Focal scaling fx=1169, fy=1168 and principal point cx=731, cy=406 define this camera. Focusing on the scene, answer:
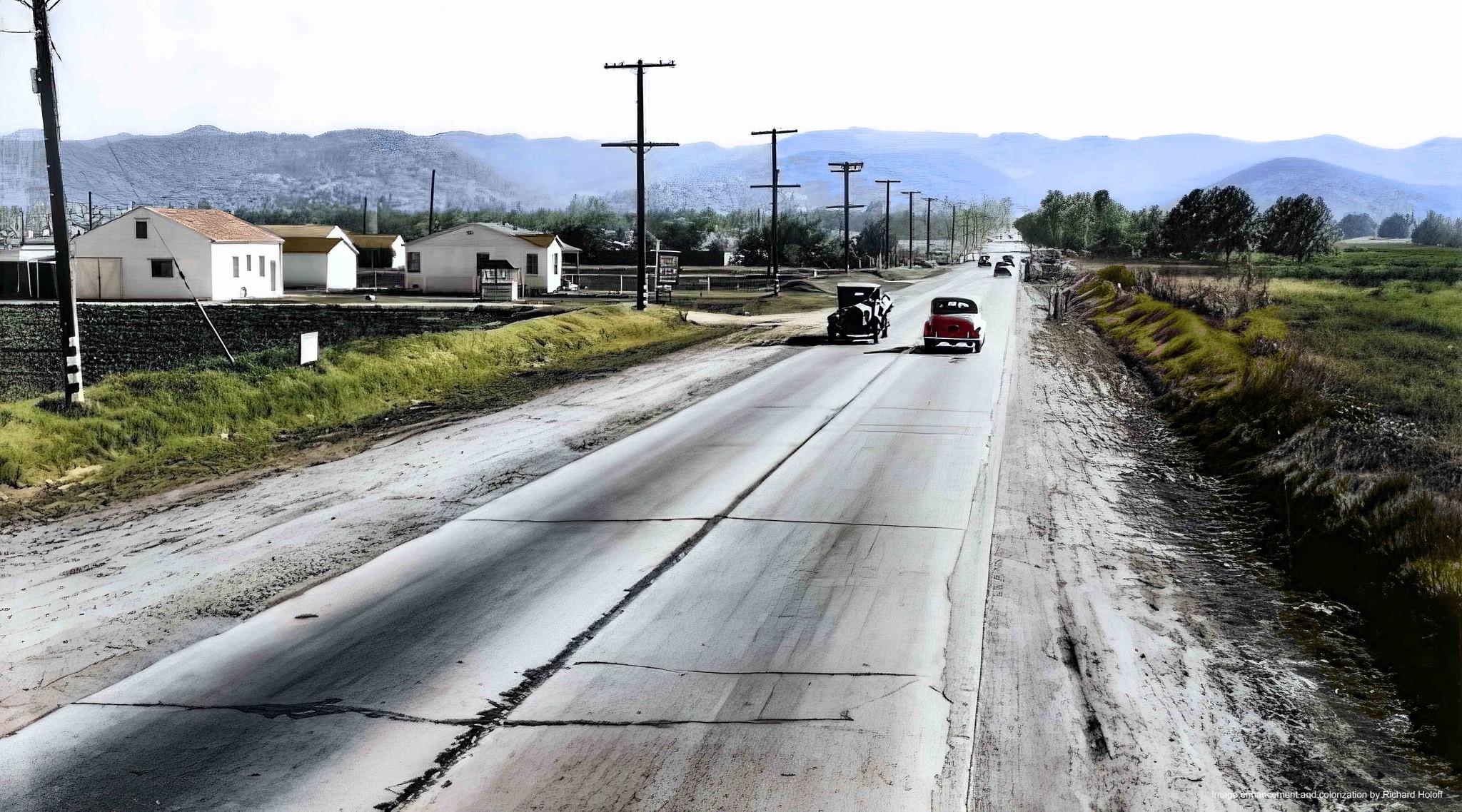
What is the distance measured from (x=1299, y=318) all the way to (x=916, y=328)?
13092 millimetres

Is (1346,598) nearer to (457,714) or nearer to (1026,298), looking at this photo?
(457,714)

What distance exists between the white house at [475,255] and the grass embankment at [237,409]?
4228 cm

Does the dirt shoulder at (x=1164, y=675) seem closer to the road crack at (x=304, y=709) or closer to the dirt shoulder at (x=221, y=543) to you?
the road crack at (x=304, y=709)

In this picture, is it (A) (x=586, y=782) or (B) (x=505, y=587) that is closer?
(A) (x=586, y=782)

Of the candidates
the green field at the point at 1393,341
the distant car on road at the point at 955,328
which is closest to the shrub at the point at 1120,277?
the green field at the point at 1393,341

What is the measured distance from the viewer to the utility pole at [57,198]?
61.1 ft

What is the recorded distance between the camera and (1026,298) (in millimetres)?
64312

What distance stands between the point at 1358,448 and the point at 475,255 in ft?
211

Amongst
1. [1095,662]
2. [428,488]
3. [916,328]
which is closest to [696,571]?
[1095,662]

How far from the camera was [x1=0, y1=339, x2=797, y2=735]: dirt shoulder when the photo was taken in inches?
378

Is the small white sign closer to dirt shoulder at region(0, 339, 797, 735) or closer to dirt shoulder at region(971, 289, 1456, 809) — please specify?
dirt shoulder at region(0, 339, 797, 735)

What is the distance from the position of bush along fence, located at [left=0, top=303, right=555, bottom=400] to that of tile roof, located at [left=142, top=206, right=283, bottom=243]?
7097 millimetres

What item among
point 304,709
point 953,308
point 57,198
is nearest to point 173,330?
point 57,198

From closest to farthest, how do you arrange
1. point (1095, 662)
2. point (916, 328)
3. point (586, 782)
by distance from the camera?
point (586, 782), point (1095, 662), point (916, 328)
